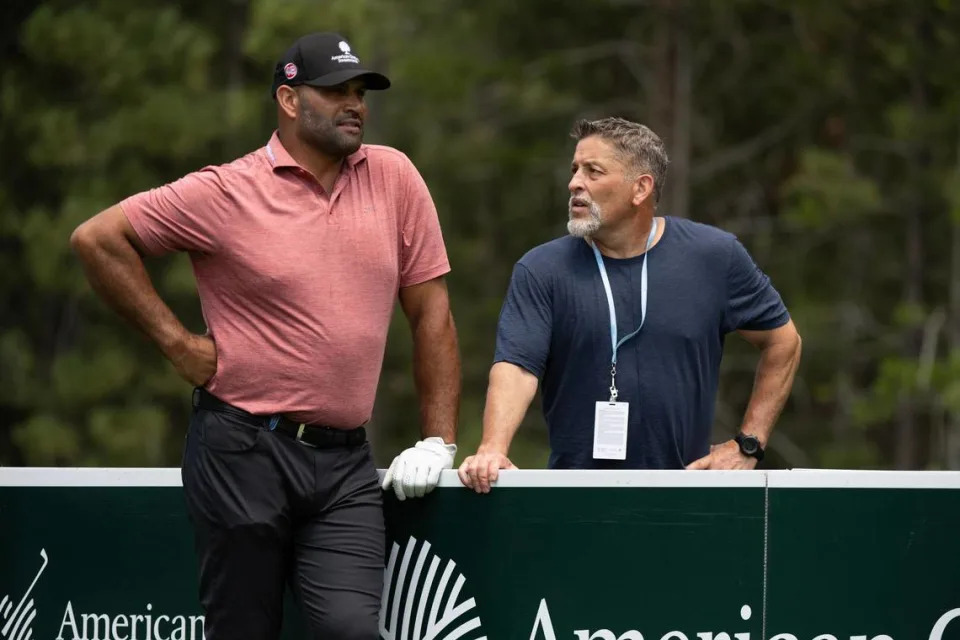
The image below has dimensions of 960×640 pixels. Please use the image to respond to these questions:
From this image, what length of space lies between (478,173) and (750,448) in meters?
19.0

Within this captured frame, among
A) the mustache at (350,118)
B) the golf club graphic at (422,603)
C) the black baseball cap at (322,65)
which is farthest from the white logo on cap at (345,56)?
the golf club graphic at (422,603)

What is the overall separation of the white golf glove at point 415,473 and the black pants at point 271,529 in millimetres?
94

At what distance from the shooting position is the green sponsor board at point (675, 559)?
466 cm

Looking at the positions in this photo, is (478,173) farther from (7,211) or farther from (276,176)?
(276,176)

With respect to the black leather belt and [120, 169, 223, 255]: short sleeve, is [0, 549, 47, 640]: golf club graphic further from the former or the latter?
[120, 169, 223, 255]: short sleeve

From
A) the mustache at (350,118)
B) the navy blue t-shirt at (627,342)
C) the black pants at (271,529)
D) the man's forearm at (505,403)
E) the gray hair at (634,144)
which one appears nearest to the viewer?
the black pants at (271,529)

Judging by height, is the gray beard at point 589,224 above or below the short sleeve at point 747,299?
above

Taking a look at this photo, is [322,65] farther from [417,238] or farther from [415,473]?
[415,473]

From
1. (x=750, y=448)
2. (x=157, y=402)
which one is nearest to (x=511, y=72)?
(x=157, y=402)

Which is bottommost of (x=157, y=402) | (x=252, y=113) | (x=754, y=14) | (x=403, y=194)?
(x=157, y=402)

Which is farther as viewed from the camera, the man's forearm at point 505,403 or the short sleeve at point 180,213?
the man's forearm at point 505,403

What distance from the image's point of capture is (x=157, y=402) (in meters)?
23.2

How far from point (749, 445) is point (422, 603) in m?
1.25

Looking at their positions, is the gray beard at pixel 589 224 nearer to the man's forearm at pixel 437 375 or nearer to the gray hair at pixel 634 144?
the gray hair at pixel 634 144
